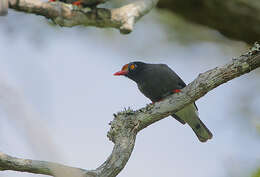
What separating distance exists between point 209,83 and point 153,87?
211 centimetres

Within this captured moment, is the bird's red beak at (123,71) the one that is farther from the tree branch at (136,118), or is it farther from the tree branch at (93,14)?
the tree branch at (136,118)

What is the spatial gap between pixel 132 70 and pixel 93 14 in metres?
1.50

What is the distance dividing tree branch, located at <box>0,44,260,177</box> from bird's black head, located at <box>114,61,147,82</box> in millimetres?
2213

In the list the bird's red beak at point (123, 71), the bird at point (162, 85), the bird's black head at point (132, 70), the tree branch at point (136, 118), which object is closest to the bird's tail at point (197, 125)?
the bird at point (162, 85)

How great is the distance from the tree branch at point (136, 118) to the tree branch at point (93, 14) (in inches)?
52.4

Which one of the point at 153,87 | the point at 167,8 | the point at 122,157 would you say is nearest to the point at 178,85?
the point at 153,87

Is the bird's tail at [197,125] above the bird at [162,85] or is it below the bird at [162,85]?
below

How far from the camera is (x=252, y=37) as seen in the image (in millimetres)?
6141

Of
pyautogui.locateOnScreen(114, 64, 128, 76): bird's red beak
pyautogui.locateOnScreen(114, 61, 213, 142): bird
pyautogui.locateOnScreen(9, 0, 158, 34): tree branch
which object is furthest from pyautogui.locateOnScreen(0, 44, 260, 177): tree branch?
pyautogui.locateOnScreen(114, 64, 128, 76): bird's red beak

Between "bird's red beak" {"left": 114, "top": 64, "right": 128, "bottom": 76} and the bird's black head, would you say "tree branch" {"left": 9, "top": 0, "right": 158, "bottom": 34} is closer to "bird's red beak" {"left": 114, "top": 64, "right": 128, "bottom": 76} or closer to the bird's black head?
the bird's black head

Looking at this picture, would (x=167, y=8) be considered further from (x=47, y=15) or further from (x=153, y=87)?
(x=47, y=15)

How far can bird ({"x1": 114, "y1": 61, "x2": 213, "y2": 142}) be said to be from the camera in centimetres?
633

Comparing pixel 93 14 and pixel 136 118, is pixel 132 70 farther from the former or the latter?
pixel 136 118

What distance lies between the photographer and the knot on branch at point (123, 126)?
14.4 ft
